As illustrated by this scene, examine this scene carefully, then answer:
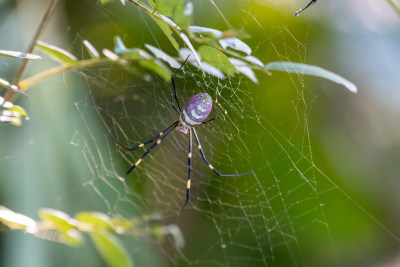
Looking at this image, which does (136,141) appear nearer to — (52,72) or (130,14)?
(130,14)

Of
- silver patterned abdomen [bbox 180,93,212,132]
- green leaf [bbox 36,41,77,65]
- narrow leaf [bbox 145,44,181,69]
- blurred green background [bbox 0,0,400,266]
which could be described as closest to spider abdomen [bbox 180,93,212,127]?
silver patterned abdomen [bbox 180,93,212,132]

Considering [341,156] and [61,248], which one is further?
[341,156]

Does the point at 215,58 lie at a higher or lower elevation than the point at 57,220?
higher

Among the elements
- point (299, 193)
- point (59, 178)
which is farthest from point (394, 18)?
point (59, 178)

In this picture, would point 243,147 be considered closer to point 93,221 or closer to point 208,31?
point 93,221

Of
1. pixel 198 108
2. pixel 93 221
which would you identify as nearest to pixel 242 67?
pixel 198 108

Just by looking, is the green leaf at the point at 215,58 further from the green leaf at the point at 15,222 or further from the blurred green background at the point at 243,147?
the blurred green background at the point at 243,147

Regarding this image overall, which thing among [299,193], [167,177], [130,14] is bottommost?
[299,193]
